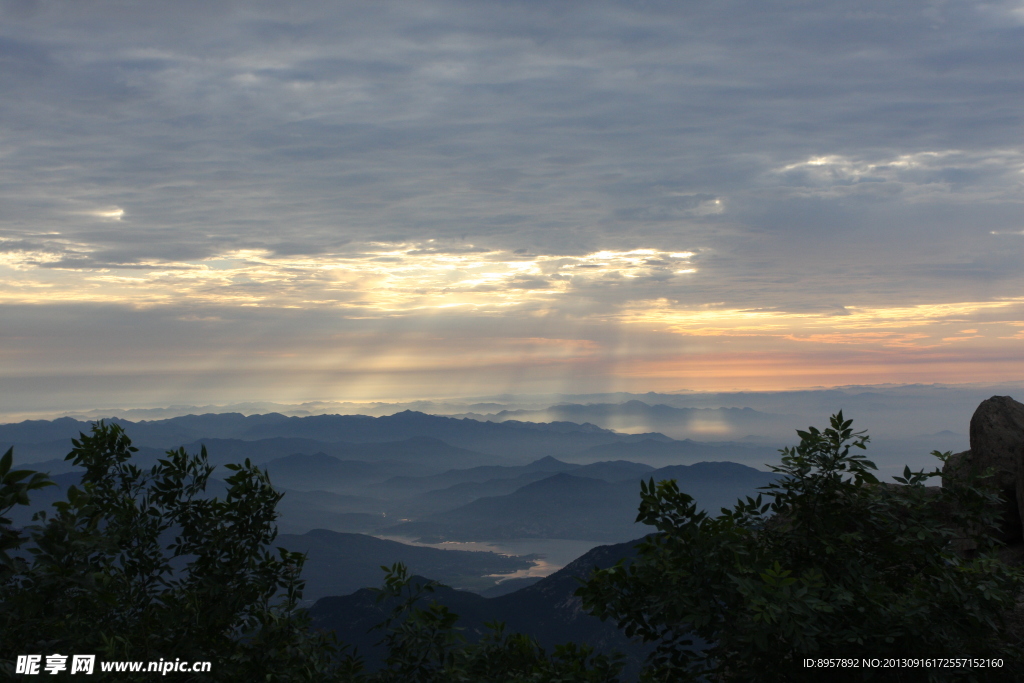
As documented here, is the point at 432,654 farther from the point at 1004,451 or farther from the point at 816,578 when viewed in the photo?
the point at 1004,451

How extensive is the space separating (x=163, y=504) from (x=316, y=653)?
3.63 m

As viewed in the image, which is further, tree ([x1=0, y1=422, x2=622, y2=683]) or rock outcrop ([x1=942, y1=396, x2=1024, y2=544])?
rock outcrop ([x1=942, y1=396, x2=1024, y2=544])

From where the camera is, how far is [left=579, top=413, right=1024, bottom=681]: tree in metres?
8.35

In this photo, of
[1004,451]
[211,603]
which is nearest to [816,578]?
[211,603]

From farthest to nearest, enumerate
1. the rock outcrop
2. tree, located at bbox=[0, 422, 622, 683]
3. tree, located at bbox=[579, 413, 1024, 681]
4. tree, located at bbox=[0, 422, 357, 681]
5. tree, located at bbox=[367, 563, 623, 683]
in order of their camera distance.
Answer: the rock outcrop < tree, located at bbox=[367, 563, 623, 683] < tree, located at bbox=[0, 422, 622, 683] < tree, located at bbox=[0, 422, 357, 681] < tree, located at bbox=[579, 413, 1024, 681]

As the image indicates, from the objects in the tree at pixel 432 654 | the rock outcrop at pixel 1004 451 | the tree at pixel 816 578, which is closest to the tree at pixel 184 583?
the tree at pixel 432 654

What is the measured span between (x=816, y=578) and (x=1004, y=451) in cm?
1459

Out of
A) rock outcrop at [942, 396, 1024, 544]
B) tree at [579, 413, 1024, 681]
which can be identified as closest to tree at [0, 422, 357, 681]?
tree at [579, 413, 1024, 681]

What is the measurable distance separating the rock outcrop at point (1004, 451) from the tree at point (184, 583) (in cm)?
1672

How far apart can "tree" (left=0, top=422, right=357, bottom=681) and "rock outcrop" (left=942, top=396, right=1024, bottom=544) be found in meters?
16.7

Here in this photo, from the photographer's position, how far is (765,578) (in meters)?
7.69

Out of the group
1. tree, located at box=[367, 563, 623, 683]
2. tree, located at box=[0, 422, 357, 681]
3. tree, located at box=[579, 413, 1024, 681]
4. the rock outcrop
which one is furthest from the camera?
the rock outcrop

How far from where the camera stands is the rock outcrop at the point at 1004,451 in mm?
17406

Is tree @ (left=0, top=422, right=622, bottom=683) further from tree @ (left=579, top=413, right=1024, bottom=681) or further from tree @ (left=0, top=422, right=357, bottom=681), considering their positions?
tree @ (left=579, top=413, right=1024, bottom=681)
